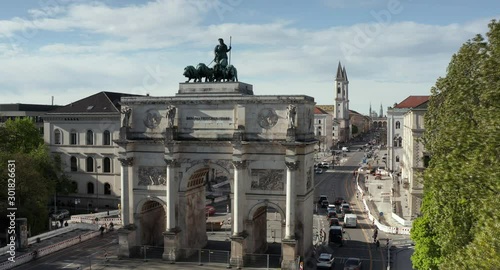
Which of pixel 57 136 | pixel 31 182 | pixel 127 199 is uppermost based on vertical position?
pixel 57 136

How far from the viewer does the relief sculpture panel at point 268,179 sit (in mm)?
40156

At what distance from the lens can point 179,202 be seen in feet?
139

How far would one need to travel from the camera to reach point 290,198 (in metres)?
39.2

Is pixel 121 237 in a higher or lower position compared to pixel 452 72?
lower

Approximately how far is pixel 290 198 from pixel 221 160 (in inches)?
255

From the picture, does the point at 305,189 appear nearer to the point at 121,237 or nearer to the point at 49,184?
the point at 121,237

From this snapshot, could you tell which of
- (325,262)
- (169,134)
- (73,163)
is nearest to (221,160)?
(169,134)

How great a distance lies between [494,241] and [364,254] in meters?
29.6

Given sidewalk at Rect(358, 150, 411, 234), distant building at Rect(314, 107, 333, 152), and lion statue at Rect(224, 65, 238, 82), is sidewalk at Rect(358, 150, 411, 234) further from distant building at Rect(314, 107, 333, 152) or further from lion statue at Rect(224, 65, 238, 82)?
distant building at Rect(314, 107, 333, 152)

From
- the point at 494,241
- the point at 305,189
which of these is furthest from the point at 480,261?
the point at 305,189

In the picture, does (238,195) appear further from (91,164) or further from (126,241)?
(91,164)

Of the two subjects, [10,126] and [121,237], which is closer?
[121,237]

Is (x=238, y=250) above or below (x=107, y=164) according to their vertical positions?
below

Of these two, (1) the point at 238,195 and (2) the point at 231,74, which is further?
(2) the point at 231,74
